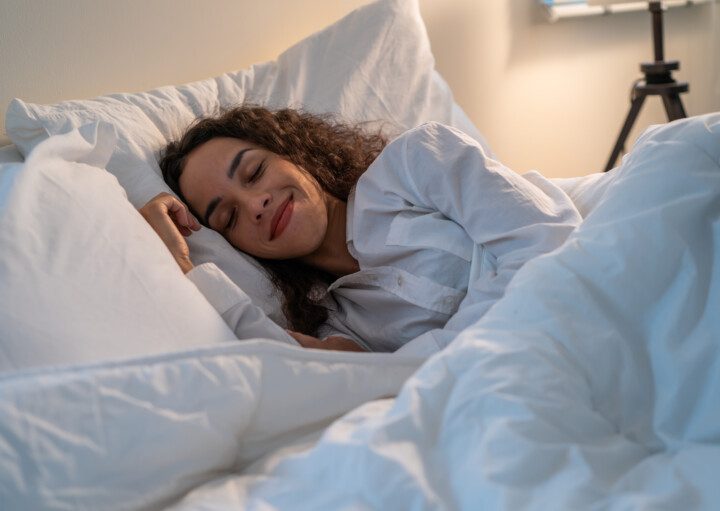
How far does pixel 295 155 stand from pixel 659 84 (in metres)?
1.60

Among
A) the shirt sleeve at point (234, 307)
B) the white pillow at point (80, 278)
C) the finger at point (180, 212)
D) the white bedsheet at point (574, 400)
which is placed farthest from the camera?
the finger at point (180, 212)

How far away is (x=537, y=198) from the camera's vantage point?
1305 millimetres

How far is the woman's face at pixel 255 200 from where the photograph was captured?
1432 millimetres

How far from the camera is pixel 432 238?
1.38 m

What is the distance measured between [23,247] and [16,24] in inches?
28.2

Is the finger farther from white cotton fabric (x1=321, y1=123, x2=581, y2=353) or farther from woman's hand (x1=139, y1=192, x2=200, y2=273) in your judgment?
white cotton fabric (x1=321, y1=123, x2=581, y2=353)

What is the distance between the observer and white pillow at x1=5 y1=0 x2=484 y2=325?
4.65 ft

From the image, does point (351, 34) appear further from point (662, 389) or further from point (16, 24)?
point (662, 389)

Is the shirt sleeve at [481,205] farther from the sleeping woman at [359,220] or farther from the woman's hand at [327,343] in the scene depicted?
the woman's hand at [327,343]

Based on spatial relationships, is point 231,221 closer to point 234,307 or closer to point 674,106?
point 234,307

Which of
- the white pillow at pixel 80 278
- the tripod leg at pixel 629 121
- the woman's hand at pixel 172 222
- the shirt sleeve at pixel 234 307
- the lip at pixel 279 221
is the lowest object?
the tripod leg at pixel 629 121

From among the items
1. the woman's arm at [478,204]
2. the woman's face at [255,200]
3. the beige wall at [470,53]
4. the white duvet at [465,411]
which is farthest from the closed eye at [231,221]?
the white duvet at [465,411]

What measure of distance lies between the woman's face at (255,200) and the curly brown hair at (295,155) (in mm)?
29

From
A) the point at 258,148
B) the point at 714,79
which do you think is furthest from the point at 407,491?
the point at 714,79
